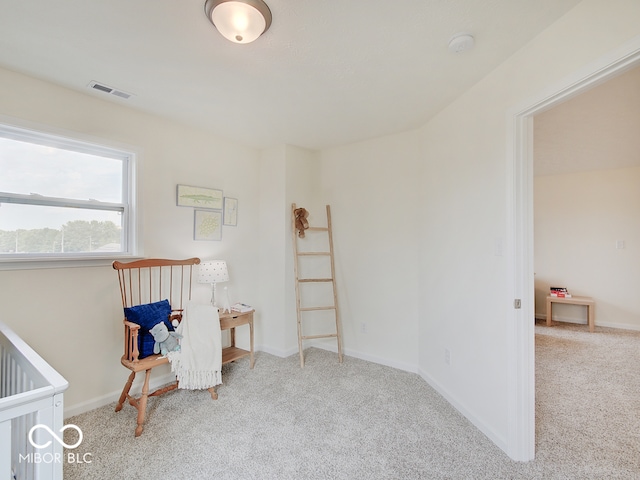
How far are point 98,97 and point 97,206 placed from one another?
841mm

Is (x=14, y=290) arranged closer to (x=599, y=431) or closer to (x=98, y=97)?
(x=98, y=97)

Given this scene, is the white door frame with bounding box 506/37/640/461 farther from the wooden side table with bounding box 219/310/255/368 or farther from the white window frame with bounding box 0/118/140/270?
the white window frame with bounding box 0/118/140/270

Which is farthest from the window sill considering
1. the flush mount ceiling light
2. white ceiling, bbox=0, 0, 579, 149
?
the flush mount ceiling light

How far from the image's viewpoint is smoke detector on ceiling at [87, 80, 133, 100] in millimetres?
2111

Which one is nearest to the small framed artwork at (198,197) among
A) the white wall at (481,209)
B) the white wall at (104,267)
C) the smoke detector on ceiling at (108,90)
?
the white wall at (104,267)

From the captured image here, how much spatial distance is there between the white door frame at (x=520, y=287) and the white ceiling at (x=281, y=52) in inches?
21.0

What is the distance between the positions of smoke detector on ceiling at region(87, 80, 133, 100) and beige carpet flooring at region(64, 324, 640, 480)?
2.39 m

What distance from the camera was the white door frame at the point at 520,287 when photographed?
1.74m

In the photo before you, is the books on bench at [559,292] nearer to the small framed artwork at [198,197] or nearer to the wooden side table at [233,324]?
the wooden side table at [233,324]

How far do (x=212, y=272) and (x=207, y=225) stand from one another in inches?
20.7

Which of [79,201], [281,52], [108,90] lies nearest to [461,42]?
[281,52]

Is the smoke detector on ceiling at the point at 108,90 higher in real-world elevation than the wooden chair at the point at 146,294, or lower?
higher

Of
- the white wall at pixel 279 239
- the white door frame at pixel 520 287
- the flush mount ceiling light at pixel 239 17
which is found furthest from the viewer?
the white wall at pixel 279 239

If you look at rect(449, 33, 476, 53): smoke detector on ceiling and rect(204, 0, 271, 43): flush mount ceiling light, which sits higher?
rect(449, 33, 476, 53): smoke detector on ceiling
